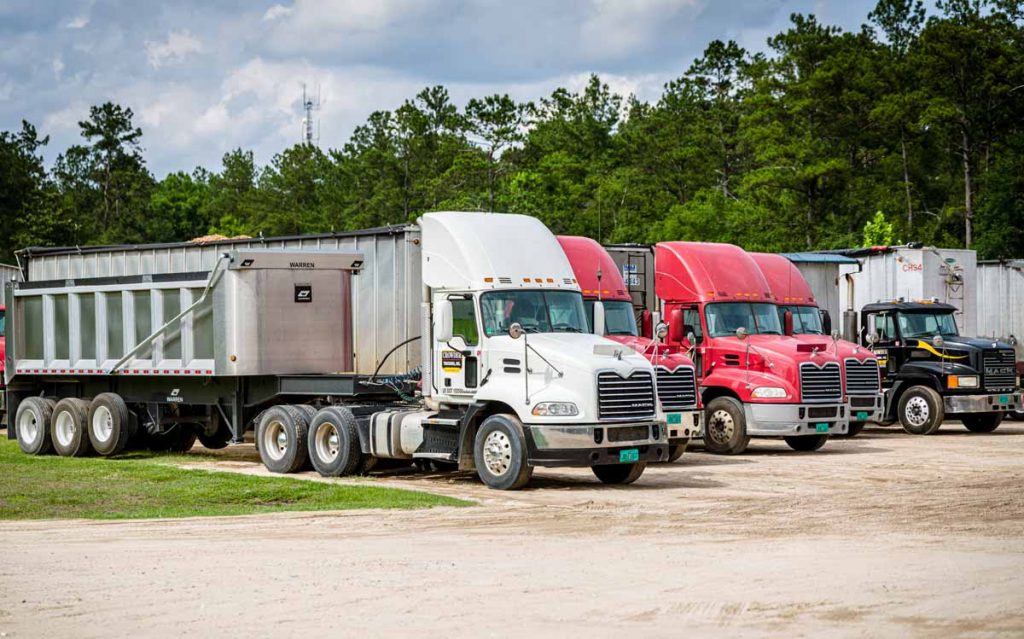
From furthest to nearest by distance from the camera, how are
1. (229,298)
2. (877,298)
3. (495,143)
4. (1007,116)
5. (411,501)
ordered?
(495,143) < (1007,116) < (877,298) < (229,298) < (411,501)

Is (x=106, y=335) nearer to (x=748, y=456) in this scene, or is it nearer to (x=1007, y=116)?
(x=748, y=456)

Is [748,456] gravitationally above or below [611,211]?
below

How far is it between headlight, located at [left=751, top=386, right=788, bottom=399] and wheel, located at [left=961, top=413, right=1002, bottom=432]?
7.86 m

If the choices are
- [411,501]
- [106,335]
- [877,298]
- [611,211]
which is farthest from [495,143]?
[411,501]

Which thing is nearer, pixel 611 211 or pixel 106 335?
pixel 106 335

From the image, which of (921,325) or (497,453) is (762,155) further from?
(497,453)

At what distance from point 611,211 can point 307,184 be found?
1794 inches

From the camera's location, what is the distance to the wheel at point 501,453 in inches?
706

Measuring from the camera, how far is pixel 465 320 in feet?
61.6

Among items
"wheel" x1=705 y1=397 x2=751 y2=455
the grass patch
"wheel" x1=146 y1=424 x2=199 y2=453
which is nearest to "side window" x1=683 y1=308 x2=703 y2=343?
"wheel" x1=705 y1=397 x2=751 y2=455

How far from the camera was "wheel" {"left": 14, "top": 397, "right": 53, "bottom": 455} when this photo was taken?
25.0 m

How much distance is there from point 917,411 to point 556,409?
13768 millimetres

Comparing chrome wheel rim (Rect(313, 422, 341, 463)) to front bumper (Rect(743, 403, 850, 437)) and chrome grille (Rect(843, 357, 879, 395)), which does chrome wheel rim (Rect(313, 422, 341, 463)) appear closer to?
front bumper (Rect(743, 403, 850, 437))

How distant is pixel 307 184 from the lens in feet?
375
